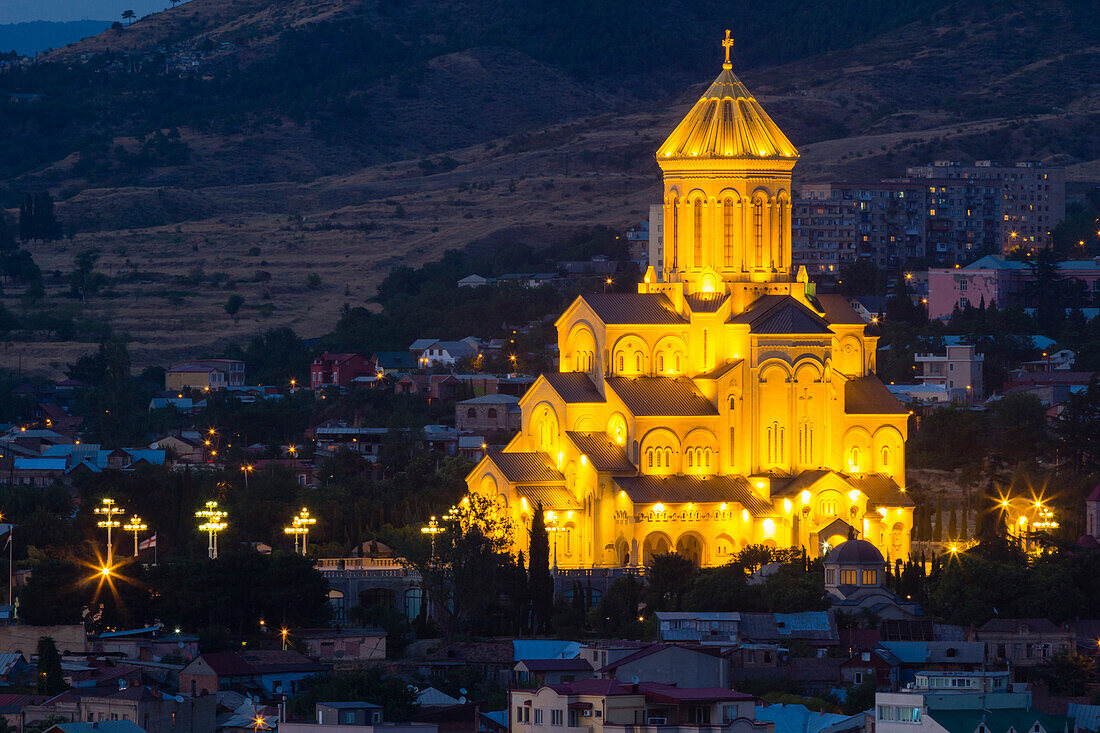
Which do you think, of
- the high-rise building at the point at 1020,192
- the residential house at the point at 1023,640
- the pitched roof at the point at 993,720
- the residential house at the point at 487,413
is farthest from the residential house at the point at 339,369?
the pitched roof at the point at 993,720

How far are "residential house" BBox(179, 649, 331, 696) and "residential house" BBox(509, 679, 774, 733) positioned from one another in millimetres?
11208

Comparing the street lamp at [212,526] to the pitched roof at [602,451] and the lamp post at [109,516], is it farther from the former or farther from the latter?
the pitched roof at [602,451]

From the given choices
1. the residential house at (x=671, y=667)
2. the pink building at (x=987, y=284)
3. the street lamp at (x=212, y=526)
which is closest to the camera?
the residential house at (x=671, y=667)

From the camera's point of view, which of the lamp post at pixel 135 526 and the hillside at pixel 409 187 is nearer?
the lamp post at pixel 135 526

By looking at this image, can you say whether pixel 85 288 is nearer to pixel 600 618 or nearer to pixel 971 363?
pixel 971 363

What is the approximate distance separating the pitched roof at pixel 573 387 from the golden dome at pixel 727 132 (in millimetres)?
6831

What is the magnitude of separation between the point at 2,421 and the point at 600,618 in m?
55.8

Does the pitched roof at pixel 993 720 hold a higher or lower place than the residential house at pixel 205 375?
lower

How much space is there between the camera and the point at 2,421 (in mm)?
120250

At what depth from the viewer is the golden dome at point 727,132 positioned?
81.9m

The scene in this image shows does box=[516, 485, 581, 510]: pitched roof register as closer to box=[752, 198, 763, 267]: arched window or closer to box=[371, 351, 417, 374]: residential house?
box=[752, 198, 763, 267]: arched window

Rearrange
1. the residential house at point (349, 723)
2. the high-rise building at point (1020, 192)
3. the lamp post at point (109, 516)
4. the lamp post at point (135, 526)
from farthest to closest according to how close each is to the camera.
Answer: the high-rise building at point (1020, 192), the lamp post at point (109, 516), the lamp post at point (135, 526), the residential house at point (349, 723)

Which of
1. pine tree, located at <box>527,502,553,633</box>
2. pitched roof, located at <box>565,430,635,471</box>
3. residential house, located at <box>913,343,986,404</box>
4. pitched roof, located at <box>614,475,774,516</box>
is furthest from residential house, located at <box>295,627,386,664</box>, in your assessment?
residential house, located at <box>913,343,986,404</box>

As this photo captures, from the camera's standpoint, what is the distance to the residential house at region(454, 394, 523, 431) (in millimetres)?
104875
